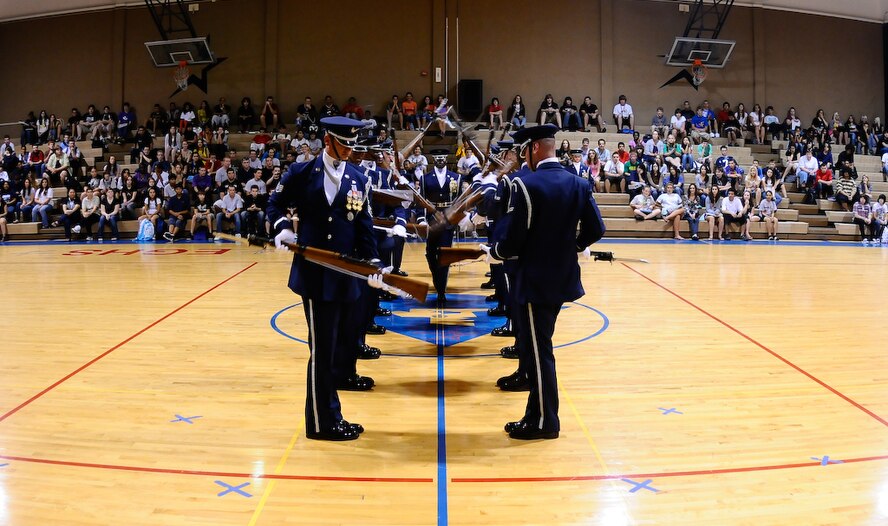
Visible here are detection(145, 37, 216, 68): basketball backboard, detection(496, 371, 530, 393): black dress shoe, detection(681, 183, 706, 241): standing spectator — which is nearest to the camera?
detection(496, 371, 530, 393): black dress shoe

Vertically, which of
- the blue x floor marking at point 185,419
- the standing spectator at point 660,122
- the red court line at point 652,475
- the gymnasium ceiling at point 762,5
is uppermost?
the gymnasium ceiling at point 762,5

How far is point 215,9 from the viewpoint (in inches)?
934

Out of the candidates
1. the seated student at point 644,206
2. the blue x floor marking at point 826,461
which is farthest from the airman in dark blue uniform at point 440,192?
the seated student at point 644,206

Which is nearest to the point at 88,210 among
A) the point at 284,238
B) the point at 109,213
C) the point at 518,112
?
the point at 109,213

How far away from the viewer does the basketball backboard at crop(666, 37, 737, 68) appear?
2219 centimetres

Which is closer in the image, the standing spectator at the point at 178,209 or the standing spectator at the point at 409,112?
the standing spectator at the point at 178,209

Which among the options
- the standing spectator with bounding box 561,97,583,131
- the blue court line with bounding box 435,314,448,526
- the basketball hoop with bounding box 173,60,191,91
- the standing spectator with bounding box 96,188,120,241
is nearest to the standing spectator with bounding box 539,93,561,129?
the standing spectator with bounding box 561,97,583,131

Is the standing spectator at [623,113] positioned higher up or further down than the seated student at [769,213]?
higher up

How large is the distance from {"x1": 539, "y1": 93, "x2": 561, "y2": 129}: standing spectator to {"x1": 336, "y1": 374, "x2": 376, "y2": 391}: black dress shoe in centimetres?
1813

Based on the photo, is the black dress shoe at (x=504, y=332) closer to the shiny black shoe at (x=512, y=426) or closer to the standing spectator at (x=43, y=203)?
the shiny black shoe at (x=512, y=426)

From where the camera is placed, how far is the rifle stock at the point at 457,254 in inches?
230

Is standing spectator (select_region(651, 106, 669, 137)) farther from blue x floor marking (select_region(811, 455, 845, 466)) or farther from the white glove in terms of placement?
the white glove

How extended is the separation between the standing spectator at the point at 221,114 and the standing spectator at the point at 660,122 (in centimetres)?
1459

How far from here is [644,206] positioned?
60.8 ft
